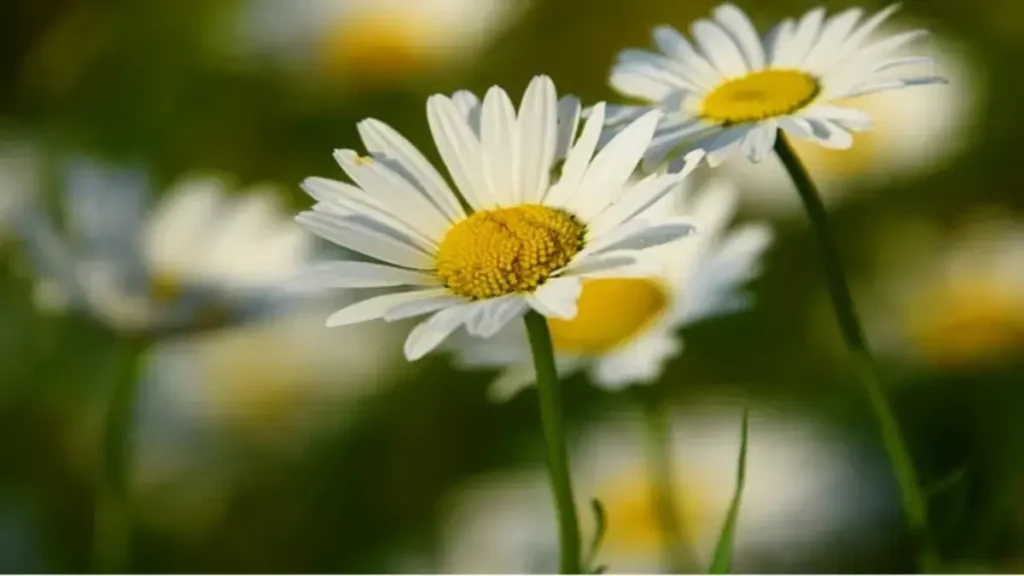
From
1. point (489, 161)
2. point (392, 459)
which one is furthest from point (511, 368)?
point (392, 459)

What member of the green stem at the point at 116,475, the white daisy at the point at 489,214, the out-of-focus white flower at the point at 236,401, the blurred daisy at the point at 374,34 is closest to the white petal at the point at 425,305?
the white daisy at the point at 489,214

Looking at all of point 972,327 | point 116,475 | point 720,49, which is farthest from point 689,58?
point 972,327

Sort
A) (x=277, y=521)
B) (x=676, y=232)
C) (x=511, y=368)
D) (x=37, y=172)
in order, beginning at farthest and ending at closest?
(x=37, y=172) < (x=277, y=521) < (x=511, y=368) < (x=676, y=232)

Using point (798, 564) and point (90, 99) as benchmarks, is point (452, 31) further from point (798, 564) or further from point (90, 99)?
point (798, 564)

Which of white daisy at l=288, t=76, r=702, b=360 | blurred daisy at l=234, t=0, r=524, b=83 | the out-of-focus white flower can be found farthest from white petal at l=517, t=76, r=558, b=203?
blurred daisy at l=234, t=0, r=524, b=83

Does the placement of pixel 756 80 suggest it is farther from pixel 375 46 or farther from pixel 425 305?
pixel 375 46
